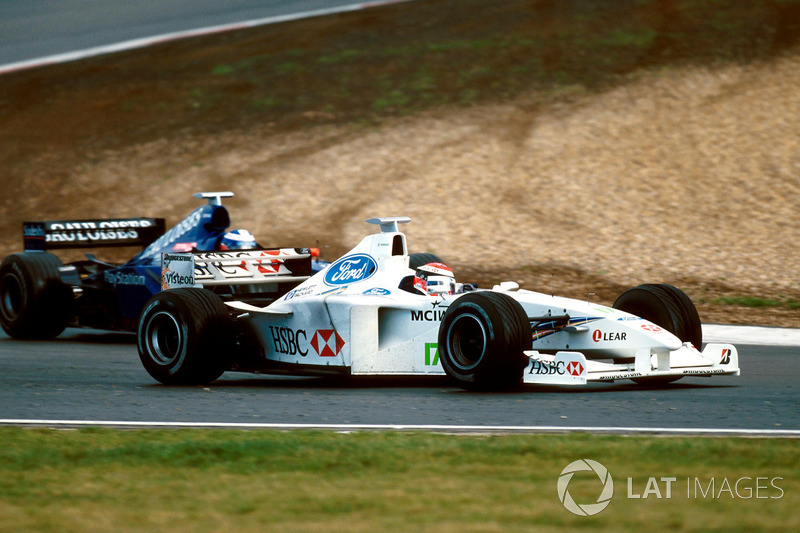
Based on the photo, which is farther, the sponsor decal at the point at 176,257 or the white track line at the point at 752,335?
the white track line at the point at 752,335

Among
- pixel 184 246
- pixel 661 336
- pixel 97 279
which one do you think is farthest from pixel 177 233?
pixel 661 336

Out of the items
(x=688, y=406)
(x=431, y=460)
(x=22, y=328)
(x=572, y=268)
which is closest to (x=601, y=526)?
(x=431, y=460)

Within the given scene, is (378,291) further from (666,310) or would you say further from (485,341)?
(666,310)

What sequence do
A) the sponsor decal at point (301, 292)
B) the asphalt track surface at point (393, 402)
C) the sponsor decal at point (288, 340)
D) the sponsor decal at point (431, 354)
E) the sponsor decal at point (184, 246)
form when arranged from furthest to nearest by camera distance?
1. the sponsor decal at point (184, 246)
2. the sponsor decal at point (301, 292)
3. the sponsor decal at point (288, 340)
4. the sponsor decal at point (431, 354)
5. the asphalt track surface at point (393, 402)

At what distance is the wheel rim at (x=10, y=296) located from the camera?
15.8 m

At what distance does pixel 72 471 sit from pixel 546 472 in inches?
96.9

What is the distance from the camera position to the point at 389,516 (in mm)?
5590

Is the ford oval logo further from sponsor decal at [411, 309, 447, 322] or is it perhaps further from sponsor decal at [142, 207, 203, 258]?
sponsor decal at [142, 207, 203, 258]

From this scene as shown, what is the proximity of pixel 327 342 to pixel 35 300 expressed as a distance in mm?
6092

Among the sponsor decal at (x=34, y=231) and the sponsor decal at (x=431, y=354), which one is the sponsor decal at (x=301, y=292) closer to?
the sponsor decal at (x=431, y=354)

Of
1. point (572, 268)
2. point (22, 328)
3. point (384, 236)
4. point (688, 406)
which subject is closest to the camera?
point (688, 406)

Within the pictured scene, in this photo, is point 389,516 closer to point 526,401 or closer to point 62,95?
point 526,401

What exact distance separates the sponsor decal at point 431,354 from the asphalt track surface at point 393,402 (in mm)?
237

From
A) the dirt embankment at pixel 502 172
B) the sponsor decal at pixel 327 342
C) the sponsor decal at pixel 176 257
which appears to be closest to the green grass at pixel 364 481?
the sponsor decal at pixel 327 342
